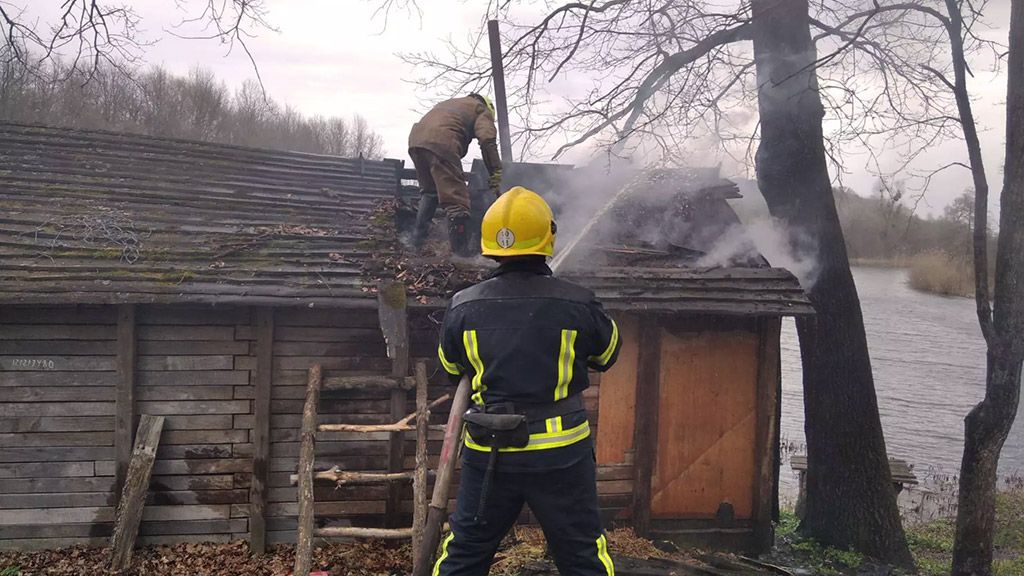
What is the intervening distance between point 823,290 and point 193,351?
6.82 m

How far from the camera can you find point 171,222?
6551 mm

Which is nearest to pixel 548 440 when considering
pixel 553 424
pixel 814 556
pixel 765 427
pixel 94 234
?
pixel 553 424

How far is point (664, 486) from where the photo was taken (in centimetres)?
669

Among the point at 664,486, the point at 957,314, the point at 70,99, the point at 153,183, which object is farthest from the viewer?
the point at 957,314

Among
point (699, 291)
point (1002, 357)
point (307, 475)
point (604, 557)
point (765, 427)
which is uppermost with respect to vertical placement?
point (699, 291)

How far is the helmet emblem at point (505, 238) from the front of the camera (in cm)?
336

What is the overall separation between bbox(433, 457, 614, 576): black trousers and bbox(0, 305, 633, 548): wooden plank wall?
9.90 ft

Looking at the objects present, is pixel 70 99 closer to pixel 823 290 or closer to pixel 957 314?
pixel 823 290

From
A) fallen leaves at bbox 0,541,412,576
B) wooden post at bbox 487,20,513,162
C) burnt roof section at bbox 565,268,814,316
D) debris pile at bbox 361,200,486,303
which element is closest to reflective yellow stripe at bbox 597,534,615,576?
fallen leaves at bbox 0,541,412,576

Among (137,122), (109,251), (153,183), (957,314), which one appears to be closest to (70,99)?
(137,122)

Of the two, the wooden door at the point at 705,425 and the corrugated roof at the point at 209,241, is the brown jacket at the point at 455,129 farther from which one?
the wooden door at the point at 705,425

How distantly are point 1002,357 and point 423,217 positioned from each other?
581cm

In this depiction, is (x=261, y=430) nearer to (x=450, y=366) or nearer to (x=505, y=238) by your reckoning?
(x=450, y=366)

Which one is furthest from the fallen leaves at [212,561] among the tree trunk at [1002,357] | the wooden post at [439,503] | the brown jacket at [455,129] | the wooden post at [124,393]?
the tree trunk at [1002,357]
